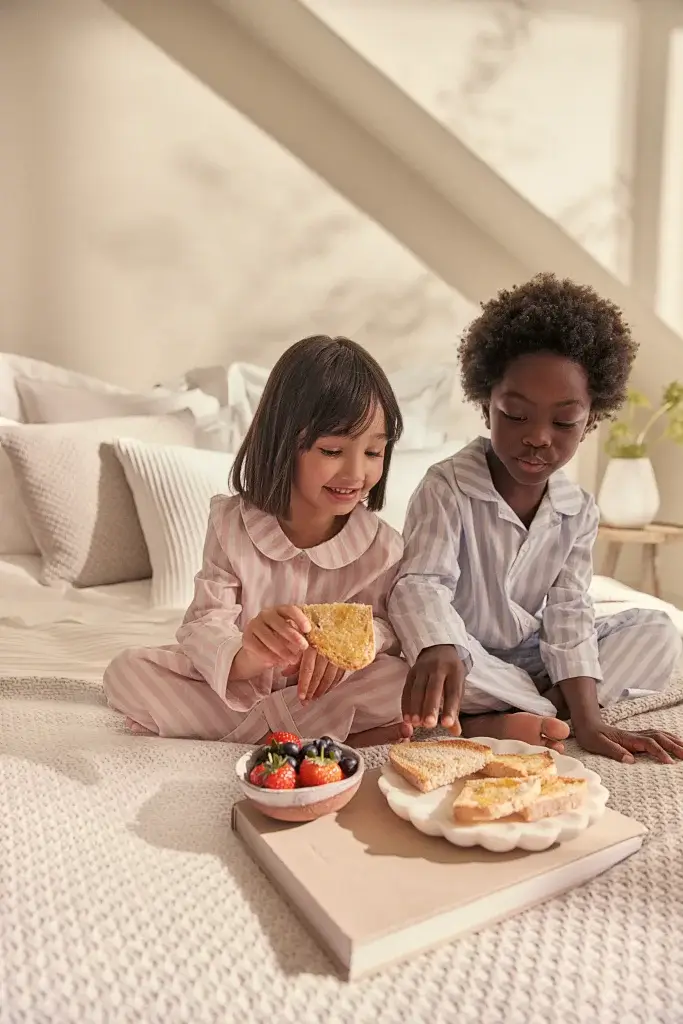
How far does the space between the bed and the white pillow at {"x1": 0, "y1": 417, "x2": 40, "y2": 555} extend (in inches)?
34.1

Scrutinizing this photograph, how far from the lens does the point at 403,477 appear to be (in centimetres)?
204

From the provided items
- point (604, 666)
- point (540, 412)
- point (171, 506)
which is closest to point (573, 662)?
point (604, 666)

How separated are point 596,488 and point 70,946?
259 cm

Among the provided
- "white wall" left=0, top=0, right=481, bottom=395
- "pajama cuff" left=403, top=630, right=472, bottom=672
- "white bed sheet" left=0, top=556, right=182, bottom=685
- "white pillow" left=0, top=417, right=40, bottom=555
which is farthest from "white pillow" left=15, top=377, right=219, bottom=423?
"pajama cuff" left=403, top=630, right=472, bottom=672

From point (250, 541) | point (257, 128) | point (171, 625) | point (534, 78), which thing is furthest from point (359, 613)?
point (257, 128)

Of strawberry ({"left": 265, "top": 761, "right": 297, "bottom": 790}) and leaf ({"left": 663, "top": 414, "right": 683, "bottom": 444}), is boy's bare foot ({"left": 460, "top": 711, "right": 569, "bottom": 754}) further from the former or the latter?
leaf ({"left": 663, "top": 414, "right": 683, "bottom": 444})

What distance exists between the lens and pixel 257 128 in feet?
8.07

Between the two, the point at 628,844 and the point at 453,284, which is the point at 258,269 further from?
the point at 628,844

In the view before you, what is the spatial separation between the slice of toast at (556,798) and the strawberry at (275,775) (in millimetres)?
214

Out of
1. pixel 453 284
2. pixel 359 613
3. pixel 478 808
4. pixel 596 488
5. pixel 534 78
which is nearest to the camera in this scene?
pixel 478 808

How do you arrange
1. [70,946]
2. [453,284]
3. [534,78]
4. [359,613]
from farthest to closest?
[453,284] < [534,78] < [359,613] < [70,946]

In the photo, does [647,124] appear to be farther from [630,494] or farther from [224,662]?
[224,662]

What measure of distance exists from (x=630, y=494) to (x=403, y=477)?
2.92ft

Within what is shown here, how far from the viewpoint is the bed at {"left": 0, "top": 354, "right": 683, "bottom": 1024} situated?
572 millimetres
